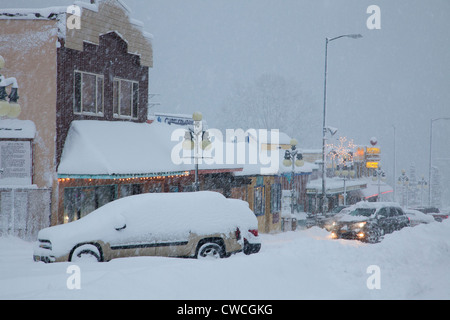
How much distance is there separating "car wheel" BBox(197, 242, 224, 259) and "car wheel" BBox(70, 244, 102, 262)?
2.40 meters

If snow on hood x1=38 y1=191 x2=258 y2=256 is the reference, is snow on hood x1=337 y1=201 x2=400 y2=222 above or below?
below

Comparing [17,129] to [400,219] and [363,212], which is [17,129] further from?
[400,219]

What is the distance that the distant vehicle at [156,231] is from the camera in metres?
9.79

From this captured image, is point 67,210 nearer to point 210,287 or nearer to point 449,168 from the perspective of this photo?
point 210,287

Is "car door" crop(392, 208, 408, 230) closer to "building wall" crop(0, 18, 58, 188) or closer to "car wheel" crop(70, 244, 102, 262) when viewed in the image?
"car wheel" crop(70, 244, 102, 262)

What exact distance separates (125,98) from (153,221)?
912 cm

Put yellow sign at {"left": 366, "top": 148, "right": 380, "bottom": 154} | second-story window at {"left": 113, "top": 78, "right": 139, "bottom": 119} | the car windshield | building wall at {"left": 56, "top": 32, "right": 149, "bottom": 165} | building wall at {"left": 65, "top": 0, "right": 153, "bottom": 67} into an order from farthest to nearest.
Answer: yellow sign at {"left": 366, "top": 148, "right": 380, "bottom": 154}
second-story window at {"left": 113, "top": 78, "right": 139, "bottom": 119}
the car windshield
building wall at {"left": 65, "top": 0, "right": 153, "bottom": 67}
building wall at {"left": 56, "top": 32, "right": 149, "bottom": 165}

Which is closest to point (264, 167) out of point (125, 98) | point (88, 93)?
point (125, 98)

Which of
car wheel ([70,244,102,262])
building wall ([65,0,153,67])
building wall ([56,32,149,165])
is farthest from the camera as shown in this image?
building wall ([65,0,153,67])

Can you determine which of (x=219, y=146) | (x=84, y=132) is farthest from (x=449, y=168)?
(x=84, y=132)

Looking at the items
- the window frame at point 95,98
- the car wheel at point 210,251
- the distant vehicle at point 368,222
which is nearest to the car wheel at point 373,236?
the distant vehicle at point 368,222

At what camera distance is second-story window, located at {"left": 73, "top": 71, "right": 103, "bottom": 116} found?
52.0ft

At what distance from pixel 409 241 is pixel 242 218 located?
481 cm

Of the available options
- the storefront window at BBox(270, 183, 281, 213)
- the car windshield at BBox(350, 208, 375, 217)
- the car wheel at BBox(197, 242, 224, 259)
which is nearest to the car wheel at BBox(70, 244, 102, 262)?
the car wheel at BBox(197, 242, 224, 259)
